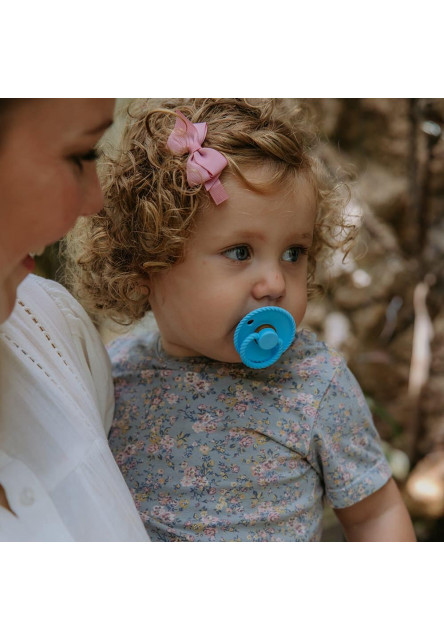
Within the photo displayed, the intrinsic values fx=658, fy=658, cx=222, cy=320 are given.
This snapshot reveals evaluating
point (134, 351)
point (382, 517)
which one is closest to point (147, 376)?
point (134, 351)

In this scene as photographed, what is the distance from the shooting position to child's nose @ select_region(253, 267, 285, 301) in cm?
87

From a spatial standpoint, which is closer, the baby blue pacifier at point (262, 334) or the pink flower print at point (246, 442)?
the baby blue pacifier at point (262, 334)

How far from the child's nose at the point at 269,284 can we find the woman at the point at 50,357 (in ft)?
0.86

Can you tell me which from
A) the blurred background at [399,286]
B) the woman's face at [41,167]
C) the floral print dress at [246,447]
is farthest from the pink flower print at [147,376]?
the blurred background at [399,286]

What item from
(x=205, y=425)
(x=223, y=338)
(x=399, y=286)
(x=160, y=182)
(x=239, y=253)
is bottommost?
(x=399, y=286)

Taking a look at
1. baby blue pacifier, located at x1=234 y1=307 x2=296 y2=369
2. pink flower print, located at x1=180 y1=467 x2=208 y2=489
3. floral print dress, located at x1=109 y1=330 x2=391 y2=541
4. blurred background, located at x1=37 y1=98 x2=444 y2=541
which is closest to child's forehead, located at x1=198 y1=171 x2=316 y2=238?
baby blue pacifier, located at x1=234 y1=307 x2=296 y2=369

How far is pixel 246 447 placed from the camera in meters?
0.97

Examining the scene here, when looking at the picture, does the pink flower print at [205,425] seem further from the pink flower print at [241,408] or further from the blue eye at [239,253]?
the blue eye at [239,253]

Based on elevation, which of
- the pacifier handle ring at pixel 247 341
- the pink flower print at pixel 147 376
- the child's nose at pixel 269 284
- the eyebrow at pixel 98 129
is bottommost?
the pink flower print at pixel 147 376

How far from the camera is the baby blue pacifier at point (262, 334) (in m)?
0.86

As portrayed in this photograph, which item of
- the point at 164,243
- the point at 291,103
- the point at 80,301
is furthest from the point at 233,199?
the point at 80,301

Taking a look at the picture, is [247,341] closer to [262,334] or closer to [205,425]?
[262,334]

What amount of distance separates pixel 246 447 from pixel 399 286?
4.60 feet
